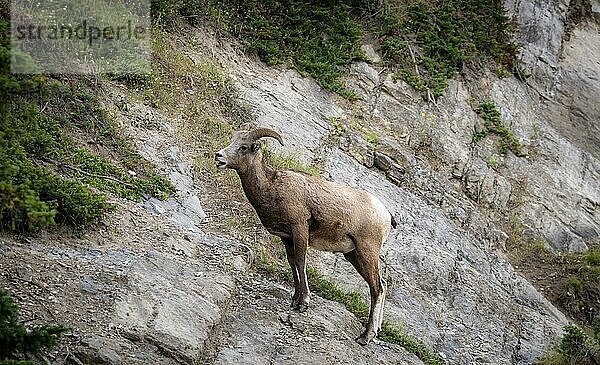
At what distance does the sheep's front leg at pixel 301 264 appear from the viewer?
9148 millimetres

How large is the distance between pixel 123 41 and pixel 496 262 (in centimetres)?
844

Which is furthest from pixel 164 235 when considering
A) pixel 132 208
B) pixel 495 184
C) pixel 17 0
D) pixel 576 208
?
pixel 576 208

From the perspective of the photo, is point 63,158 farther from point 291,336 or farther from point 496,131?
point 496,131

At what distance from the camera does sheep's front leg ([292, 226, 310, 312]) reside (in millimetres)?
9148

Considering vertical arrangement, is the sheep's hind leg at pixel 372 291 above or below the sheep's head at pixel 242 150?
below

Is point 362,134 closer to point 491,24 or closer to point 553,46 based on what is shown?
point 491,24

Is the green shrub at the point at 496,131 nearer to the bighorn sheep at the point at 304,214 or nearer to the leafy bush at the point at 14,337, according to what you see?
the bighorn sheep at the point at 304,214

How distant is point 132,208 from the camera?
972 cm

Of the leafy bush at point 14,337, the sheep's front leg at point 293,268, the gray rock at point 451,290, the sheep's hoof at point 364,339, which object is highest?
the leafy bush at point 14,337

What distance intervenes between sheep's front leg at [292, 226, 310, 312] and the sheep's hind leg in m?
0.82

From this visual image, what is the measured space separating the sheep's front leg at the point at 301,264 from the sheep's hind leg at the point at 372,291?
82cm

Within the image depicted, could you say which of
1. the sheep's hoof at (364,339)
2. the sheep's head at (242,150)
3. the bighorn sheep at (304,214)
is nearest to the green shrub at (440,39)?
the bighorn sheep at (304,214)

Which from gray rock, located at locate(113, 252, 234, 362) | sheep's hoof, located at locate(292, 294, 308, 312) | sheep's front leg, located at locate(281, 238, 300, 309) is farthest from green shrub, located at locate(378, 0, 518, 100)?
gray rock, located at locate(113, 252, 234, 362)

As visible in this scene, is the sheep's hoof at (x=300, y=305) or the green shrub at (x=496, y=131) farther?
the green shrub at (x=496, y=131)
